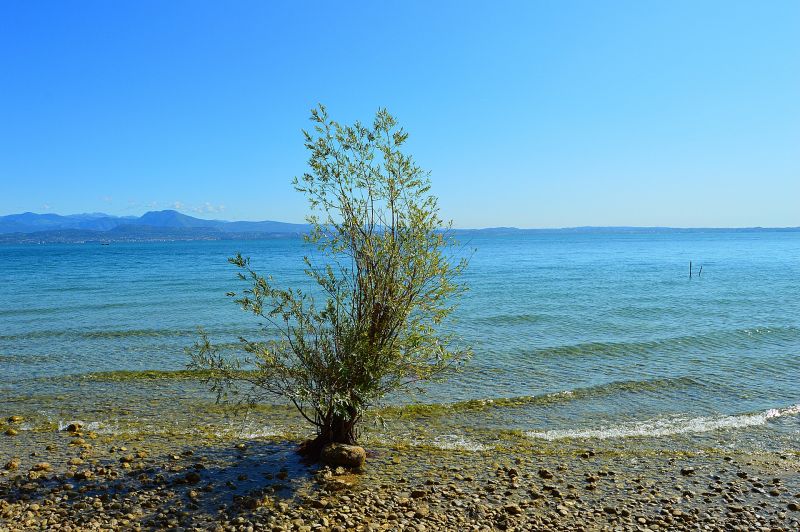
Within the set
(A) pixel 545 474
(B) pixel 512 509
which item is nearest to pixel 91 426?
(B) pixel 512 509

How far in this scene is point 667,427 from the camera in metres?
15.4

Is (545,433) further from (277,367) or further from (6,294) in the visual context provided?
(6,294)

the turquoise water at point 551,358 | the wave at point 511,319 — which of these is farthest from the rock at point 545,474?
the wave at point 511,319

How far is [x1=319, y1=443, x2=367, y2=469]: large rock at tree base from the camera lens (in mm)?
11445

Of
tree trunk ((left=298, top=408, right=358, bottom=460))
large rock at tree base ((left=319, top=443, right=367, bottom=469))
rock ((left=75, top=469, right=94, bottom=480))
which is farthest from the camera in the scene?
tree trunk ((left=298, top=408, right=358, bottom=460))

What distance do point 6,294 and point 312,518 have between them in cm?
5104

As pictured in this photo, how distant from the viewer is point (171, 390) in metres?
18.6

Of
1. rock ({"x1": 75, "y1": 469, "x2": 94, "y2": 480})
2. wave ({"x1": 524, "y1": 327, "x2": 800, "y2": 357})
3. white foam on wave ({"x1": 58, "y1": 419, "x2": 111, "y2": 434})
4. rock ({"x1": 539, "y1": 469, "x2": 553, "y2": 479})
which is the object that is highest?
rock ({"x1": 75, "y1": 469, "x2": 94, "y2": 480})

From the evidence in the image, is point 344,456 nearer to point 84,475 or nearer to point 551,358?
point 84,475

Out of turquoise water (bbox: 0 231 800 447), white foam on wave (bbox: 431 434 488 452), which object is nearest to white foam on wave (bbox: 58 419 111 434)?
turquoise water (bbox: 0 231 800 447)

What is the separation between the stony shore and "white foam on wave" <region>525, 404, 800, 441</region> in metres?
1.36

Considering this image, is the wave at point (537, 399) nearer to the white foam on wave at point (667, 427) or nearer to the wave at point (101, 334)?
the white foam on wave at point (667, 427)

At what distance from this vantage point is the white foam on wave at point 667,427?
1474cm

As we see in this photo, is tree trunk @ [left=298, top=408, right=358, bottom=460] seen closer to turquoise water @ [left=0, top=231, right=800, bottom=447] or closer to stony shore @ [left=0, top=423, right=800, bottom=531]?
stony shore @ [left=0, top=423, right=800, bottom=531]
